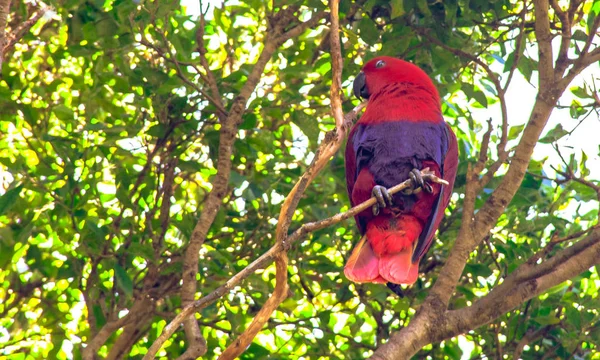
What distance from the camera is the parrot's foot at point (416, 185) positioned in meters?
2.85

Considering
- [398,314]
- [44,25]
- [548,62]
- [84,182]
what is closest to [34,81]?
[44,25]

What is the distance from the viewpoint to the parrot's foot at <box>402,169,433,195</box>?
9.34 feet

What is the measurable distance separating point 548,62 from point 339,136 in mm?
1088

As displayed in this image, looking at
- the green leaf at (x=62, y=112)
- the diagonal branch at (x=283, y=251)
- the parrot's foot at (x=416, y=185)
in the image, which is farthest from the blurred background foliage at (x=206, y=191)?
the diagonal branch at (x=283, y=251)

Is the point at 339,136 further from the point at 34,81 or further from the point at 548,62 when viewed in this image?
the point at 34,81

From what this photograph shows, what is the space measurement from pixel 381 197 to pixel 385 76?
2.38ft

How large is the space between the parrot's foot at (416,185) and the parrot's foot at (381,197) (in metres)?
0.08

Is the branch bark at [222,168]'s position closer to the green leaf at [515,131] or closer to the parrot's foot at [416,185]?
the parrot's foot at [416,185]

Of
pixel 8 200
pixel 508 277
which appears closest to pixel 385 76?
pixel 508 277

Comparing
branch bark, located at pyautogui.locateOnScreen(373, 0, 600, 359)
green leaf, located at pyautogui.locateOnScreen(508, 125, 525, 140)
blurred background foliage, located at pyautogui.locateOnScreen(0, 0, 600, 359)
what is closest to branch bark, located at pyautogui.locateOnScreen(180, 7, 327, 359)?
blurred background foliage, located at pyautogui.locateOnScreen(0, 0, 600, 359)

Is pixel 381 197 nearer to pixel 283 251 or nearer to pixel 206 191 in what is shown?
pixel 283 251

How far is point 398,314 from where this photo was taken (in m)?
3.52

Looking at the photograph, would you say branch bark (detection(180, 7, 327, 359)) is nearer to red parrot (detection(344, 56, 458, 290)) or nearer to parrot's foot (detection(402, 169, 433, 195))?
red parrot (detection(344, 56, 458, 290))

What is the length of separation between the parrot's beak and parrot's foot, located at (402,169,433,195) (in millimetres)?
610
